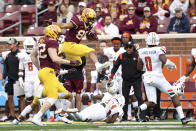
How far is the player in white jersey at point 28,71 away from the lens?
1348 centimetres

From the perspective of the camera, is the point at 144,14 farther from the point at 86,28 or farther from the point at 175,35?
the point at 86,28

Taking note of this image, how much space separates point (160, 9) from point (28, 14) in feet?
13.3

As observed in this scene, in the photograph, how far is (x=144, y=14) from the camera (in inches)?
601

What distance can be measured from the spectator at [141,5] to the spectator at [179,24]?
1286 mm

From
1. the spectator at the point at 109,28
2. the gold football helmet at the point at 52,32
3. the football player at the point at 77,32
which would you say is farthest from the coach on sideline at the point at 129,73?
the spectator at the point at 109,28

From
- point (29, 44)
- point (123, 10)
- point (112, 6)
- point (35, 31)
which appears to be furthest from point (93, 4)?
point (29, 44)

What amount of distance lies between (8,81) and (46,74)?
13.9ft

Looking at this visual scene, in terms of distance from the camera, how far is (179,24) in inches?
590

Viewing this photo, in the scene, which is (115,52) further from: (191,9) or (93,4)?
(93,4)

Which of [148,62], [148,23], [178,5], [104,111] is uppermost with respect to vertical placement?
[178,5]

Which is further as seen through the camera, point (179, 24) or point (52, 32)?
point (179, 24)

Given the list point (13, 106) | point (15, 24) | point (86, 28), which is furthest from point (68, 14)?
point (86, 28)

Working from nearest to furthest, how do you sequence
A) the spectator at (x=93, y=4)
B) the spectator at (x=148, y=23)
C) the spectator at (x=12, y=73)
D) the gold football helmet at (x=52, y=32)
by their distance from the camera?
the gold football helmet at (x=52, y=32)
the spectator at (x=12, y=73)
the spectator at (x=148, y=23)
the spectator at (x=93, y=4)

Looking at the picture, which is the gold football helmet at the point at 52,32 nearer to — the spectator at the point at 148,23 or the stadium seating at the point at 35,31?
the spectator at the point at 148,23
